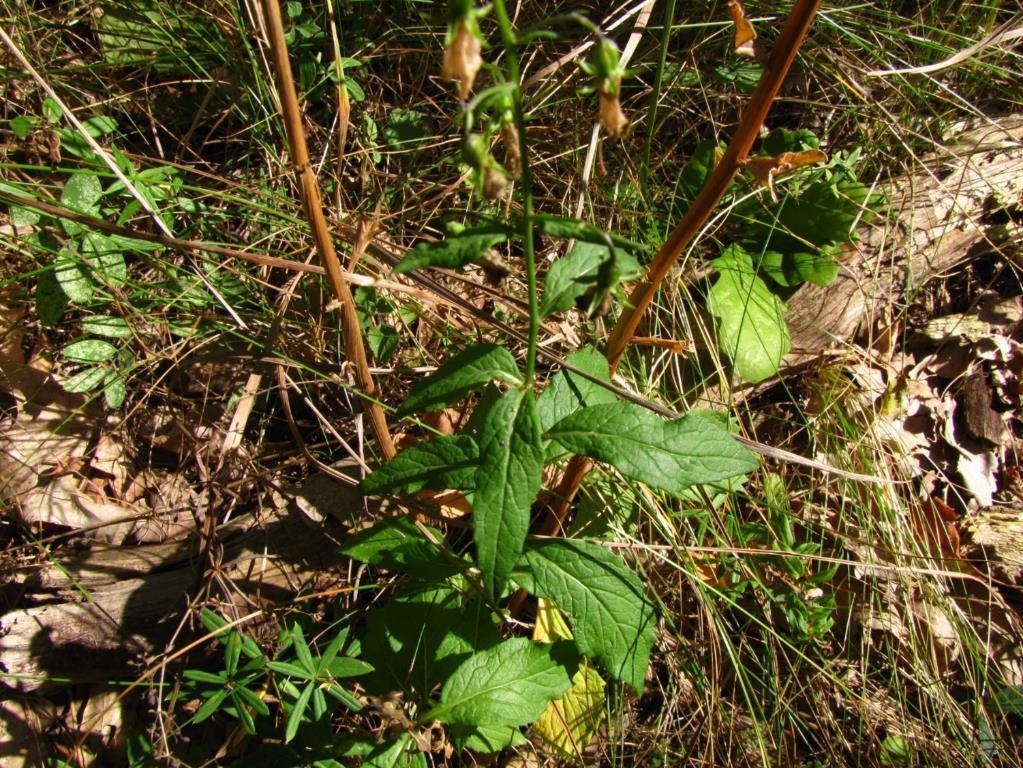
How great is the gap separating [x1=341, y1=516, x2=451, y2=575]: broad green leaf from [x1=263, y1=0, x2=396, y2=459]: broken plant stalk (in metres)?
0.21

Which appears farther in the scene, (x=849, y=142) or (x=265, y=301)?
(x=849, y=142)

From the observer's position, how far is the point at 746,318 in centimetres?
232

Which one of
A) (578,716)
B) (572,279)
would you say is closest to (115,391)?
(572,279)

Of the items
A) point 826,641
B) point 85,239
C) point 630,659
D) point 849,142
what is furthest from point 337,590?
point 849,142

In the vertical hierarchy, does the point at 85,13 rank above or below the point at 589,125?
above

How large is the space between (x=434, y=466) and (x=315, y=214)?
0.53m

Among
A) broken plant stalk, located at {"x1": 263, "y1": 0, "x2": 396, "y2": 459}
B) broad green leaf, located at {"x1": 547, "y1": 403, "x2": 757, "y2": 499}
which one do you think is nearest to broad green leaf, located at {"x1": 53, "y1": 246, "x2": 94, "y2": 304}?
broken plant stalk, located at {"x1": 263, "y1": 0, "x2": 396, "y2": 459}

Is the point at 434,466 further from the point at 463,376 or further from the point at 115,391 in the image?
the point at 115,391

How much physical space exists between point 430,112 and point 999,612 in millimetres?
2509

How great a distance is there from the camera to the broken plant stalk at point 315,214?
1.25 meters

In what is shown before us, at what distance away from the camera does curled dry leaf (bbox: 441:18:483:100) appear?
3.10ft

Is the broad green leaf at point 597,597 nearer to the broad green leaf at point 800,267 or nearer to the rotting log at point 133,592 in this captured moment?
the rotting log at point 133,592

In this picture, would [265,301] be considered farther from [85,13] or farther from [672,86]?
[672,86]

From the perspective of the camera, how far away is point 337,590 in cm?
189
